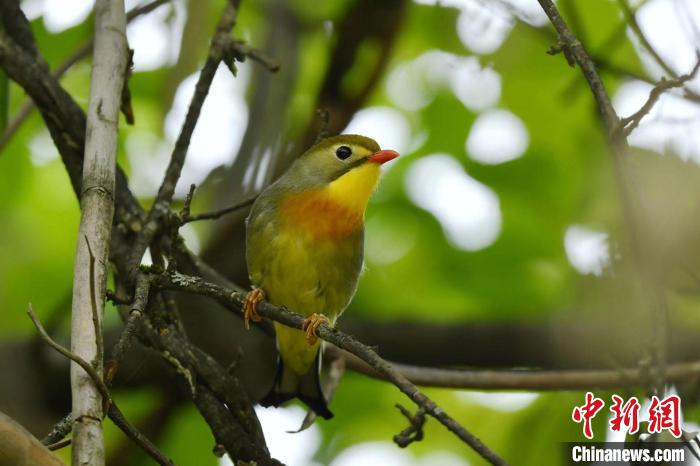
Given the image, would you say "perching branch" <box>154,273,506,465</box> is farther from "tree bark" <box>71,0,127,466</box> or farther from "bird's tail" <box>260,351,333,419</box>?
"bird's tail" <box>260,351,333,419</box>

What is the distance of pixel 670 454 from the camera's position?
2.89 meters

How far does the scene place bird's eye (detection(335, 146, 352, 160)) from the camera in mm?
4605

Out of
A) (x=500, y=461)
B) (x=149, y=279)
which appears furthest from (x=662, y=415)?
(x=149, y=279)

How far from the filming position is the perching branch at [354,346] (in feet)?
6.54

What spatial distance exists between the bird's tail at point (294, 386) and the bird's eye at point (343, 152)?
0.93 metres

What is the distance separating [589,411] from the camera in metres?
4.18

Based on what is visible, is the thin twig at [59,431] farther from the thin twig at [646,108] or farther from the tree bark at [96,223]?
the thin twig at [646,108]

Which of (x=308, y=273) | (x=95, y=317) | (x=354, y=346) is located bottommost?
(x=95, y=317)

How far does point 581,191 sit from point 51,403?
9.63 feet

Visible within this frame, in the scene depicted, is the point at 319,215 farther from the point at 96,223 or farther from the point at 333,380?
the point at 96,223

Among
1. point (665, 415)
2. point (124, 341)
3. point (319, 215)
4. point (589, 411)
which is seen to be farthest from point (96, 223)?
point (589, 411)

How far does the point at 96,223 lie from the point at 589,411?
8.37 feet

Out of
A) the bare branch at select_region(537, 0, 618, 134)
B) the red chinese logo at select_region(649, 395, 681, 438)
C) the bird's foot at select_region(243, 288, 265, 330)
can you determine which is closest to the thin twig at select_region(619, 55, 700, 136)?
the bare branch at select_region(537, 0, 618, 134)

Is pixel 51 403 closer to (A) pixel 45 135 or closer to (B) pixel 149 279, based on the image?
(A) pixel 45 135
